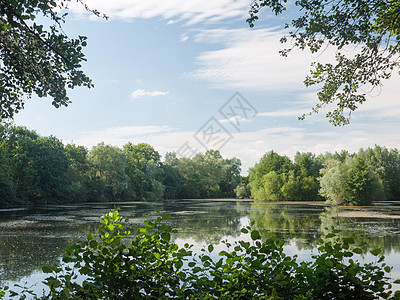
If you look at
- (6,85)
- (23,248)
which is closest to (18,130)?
(23,248)

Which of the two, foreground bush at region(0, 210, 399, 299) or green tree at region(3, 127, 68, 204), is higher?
green tree at region(3, 127, 68, 204)

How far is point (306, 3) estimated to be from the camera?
581 centimetres

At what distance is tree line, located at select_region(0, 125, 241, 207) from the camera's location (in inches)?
1646

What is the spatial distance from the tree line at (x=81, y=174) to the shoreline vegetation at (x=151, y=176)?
109 millimetres

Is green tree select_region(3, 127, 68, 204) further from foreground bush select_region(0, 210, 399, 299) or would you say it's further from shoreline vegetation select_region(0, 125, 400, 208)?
foreground bush select_region(0, 210, 399, 299)

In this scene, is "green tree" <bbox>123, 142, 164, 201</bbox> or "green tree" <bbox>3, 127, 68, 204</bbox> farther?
"green tree" <bbox>123, 142, 164, 201</bbox>

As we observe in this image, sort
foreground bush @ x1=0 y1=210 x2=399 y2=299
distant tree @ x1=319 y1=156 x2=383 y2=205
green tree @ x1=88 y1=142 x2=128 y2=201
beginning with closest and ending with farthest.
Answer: foreground bush @ x1=0 y1=210 x2=399 y2=299 < distant tree @ x1=319 y1=156 x2=383 y2=205 < green tree @ x1=88 y1=142 x2=128 y2=201

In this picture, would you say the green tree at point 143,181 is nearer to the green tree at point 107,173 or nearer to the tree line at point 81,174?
the tree line at point 81,174

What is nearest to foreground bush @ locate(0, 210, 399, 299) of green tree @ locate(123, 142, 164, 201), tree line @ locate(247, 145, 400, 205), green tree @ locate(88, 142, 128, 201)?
tree line @ locate(247, 145, 400, 205)

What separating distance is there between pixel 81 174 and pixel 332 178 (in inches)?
1380

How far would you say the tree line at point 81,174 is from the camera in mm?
41812

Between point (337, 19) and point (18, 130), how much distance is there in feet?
155

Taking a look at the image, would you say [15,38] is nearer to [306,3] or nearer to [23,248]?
[306,3]

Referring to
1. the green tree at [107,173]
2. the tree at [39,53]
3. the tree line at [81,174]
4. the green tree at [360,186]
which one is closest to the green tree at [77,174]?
the tree line at [81,174]
